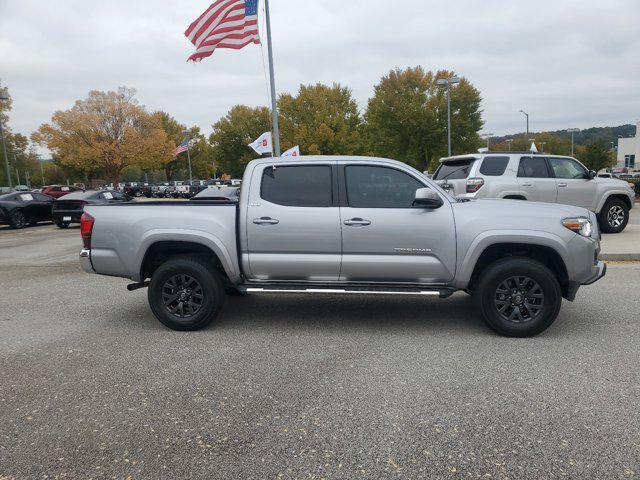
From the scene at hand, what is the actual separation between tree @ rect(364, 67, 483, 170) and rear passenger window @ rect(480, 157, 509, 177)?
31.8m

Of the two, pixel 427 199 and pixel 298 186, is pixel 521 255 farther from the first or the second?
pixel 298 186

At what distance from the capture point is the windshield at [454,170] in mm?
10981

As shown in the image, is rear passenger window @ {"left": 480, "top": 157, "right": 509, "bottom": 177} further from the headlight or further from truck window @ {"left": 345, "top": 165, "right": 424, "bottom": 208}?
truck window @ {"left": 345, "top": 165, "right": 424, "bottom": 208}

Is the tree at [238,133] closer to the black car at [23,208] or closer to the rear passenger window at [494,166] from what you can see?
the black car at [23,208]

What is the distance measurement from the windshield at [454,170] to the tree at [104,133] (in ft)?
131

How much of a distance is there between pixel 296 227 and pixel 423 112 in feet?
128

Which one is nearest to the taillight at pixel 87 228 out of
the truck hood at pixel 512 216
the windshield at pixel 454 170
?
the truck hood at pixel 512 216

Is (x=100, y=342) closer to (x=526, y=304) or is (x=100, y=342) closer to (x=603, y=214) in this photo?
(x=526, y=304)

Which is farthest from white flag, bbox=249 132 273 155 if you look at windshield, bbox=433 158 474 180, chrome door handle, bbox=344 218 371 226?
chrome door handle, bbox=344 218 371 226

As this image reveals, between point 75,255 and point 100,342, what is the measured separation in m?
7.40

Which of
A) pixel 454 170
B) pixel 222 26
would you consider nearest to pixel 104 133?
pixel 222 26

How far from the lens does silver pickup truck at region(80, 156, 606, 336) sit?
4844mm

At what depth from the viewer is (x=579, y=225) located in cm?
483

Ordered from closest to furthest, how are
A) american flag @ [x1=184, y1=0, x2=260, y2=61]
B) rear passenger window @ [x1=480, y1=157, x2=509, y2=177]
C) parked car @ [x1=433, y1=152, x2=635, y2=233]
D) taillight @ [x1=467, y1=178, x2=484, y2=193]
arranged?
taillight @ [x1=467, y1=178, x2=484, y2=193] < parked car @ [x1=433, y1=152, x2=635, y2=233] < rear passenger window @ [x1=480, y1=157, x2=509, y2=177] < american flag @ [x1=184, y1=0, x2=260, y2=61]
